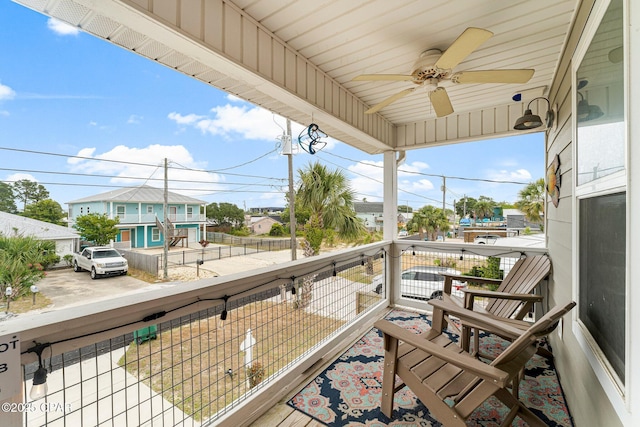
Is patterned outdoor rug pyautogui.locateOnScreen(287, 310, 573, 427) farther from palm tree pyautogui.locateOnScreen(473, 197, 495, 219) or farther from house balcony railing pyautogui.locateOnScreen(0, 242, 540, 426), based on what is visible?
palm tree pyautogui.locateOnScreen(473, 197, 495, 219)

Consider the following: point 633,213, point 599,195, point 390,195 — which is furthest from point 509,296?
point 390,195

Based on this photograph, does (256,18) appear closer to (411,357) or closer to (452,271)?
(411,357)

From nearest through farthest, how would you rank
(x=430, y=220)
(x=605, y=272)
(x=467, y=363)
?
(x=605, y=272), (x=467, y=363), (x=430, y=220)

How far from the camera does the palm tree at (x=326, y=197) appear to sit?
15.6ft

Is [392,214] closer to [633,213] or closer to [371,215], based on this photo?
[371,215]

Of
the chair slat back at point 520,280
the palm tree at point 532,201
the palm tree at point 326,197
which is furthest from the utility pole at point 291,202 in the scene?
the palm tree at point 532,201

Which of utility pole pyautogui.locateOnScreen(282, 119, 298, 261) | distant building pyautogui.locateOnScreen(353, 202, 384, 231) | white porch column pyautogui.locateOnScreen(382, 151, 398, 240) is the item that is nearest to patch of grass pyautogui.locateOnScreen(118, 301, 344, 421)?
utility pole pyautogui.locateOnScreen(282, 119, 298, 261)

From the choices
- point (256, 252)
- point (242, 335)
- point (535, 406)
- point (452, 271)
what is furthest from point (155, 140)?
point (452, 271)

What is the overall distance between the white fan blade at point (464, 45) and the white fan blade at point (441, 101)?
12.3 inches

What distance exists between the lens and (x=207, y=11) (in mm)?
1567

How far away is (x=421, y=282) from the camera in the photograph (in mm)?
3691

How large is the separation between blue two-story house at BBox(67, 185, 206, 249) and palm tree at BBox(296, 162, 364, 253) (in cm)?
262

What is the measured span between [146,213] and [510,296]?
2684 millimetres

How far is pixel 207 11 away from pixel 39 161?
117 centimetres
